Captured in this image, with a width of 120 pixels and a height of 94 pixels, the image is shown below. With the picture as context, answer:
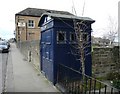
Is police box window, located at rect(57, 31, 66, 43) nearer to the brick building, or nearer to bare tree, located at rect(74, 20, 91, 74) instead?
bare tree, located at rect(74, 20, 91, 74)

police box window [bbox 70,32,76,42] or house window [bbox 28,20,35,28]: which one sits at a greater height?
house window [bbox 28,20,35,28]

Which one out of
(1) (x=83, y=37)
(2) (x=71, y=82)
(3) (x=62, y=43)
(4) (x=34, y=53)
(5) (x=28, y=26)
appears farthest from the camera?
(5) (x=28, y=26)

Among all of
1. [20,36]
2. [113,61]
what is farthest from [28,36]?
[113,61]

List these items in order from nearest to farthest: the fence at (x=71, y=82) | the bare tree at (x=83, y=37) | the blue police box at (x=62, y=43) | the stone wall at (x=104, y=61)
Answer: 1. the fence at (x=71, y=82)
2. the bare tree at (x=83, y=37)
3. the blue police box at (x=62, y=43)
4. the stone wall at (x=104, y=61)

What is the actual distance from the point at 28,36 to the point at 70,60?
33.9 m

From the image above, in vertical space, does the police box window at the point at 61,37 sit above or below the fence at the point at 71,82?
above

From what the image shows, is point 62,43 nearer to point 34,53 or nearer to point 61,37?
point 61,37

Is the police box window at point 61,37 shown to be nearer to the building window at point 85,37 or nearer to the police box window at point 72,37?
the police box window at point 72,37

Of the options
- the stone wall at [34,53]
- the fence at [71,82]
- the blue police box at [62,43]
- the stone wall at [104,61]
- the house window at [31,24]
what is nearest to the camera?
the fence at [71,82]

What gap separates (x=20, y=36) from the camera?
40.6 meters

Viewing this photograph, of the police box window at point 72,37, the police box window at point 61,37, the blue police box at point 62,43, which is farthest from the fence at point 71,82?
the police box window at point 72,37

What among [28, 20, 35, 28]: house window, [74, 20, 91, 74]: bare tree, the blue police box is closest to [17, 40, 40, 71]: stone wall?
the blue police box

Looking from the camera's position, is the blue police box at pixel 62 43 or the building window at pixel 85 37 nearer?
the blue police box at pixel 62 43

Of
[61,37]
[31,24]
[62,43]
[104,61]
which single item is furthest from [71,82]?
[31,24]
